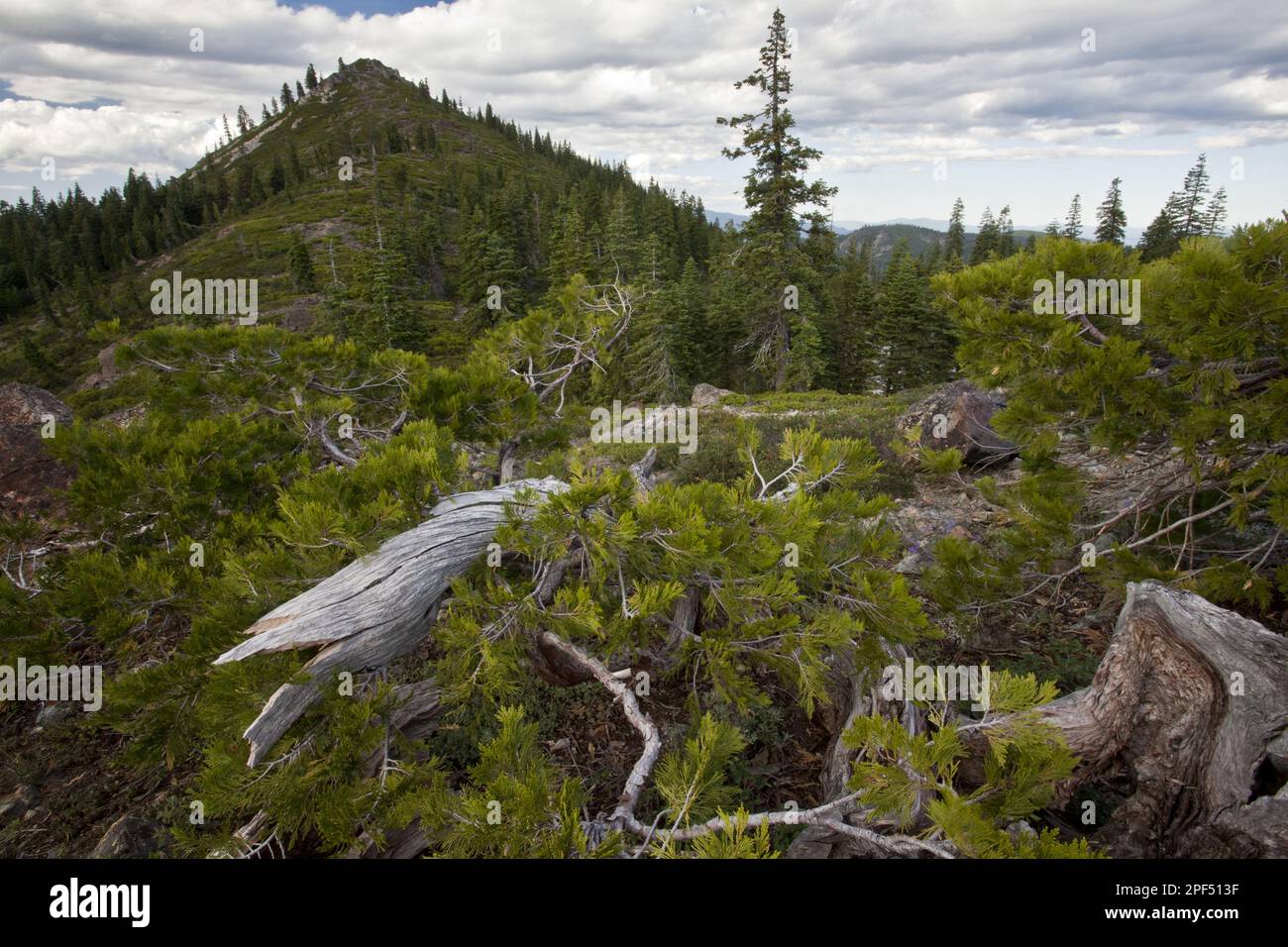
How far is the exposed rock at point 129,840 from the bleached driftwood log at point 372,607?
300 cm

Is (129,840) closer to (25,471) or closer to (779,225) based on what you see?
(25,471)

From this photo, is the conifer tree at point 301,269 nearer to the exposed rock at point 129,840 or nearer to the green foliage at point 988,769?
the exposed rock at point 129,840

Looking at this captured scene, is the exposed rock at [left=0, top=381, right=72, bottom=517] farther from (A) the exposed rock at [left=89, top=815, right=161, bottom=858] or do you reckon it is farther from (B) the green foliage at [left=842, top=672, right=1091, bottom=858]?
(B) the green foliage at [left=842, top=672, right=1091, bottom=858]

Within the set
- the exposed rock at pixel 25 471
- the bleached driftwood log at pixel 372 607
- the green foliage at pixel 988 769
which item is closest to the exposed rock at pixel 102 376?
the exposed rock at pixel 25 471

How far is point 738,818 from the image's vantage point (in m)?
2.59

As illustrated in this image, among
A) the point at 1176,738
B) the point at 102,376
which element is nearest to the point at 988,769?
the point at 1176,738

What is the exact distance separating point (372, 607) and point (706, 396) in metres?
25.0

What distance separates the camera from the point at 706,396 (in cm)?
2803

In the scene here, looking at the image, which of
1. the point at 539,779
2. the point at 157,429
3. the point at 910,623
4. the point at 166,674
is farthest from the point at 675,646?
the point at 157,429

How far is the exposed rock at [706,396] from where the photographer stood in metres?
26.6
